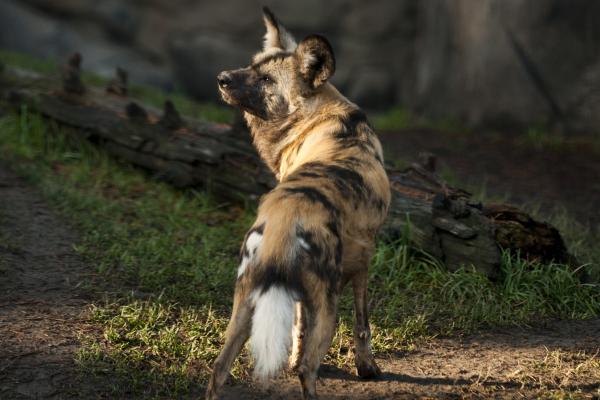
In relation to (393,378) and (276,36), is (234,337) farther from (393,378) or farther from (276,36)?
(276,36)

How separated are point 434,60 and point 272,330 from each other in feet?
22.8

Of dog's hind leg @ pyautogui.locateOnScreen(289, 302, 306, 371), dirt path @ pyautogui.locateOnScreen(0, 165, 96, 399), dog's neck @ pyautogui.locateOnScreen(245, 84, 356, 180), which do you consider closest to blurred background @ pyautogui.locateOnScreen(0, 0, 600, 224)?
dog's neck @ pyautogui.locateOnScreen(245, 84, 356, 180)

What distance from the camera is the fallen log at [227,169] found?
403 centimetres

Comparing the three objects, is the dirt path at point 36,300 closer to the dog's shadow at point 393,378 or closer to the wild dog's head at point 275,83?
the dog's shadow at point 393,378

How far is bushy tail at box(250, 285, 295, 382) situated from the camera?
91.2 inches

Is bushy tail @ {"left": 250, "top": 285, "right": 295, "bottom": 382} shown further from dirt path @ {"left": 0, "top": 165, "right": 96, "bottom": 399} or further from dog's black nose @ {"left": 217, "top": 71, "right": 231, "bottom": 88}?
dog's black nose @ {"left": 217, "top": 71, "right": 231, "bottom": 88}

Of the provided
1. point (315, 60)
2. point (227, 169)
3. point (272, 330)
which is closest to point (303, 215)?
point (272, 330)

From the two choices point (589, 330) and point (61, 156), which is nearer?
point (589, 330)

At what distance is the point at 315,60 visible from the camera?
10.9ft

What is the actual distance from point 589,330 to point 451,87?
5073mm

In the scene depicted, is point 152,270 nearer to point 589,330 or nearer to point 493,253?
point 493,253

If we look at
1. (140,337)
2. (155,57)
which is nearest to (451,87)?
(155,57)

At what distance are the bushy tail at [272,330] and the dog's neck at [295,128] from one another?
0.95 m

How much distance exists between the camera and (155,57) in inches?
404
